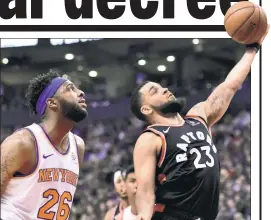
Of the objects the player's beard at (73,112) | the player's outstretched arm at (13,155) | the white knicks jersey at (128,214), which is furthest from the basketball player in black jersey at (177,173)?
the white knicks jersey at (128,214)

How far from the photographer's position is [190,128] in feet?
15.3

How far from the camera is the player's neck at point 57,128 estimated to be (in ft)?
14.8

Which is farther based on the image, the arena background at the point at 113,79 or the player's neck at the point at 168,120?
the arena background at the point at 113,79

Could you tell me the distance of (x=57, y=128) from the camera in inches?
179

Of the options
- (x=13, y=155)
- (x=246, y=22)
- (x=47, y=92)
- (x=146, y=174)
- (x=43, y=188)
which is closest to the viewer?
(x=13, y=155)

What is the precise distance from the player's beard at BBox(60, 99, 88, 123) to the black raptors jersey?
0.53m

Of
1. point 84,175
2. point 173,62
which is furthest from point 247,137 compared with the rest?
point 173,62

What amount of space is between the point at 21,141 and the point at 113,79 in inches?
682

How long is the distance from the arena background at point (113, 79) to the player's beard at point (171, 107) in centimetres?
1104

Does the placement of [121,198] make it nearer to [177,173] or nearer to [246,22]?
[177,173]

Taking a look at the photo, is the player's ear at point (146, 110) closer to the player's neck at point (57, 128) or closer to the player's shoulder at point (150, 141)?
the player's shoulder at point (150, 141)

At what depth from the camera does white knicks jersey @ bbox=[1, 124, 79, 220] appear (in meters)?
4.22

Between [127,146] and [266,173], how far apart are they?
1230cm

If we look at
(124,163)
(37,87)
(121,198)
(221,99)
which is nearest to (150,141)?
(221,99)
